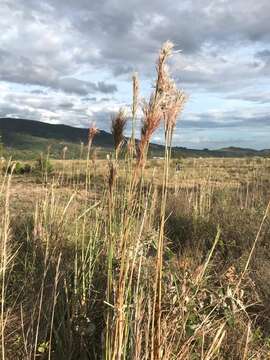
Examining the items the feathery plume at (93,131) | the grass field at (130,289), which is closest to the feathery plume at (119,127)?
the grass field at (130,289)

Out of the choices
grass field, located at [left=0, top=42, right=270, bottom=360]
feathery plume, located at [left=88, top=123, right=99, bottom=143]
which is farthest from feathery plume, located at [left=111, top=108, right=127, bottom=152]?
feathery plume, located at [left=88, top=123, right=99, bottom=143]

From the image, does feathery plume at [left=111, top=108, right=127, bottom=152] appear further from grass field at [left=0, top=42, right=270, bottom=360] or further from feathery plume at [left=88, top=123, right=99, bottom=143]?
feathery plume at [left=88, top=123, right=99, bottom=143]

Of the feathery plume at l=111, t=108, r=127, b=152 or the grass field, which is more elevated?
the feathery plume at l=111, t=108, r=127, b=152

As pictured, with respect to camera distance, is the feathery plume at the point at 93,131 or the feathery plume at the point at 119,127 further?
the feathery plume at the point at 93,131

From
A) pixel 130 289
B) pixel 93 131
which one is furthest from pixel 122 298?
pixel 93 131

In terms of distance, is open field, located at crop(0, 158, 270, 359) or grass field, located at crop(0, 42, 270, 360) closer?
grass field, located at crop(0, 42, 270, 360)

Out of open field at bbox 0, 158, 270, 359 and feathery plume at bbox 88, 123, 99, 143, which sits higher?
feathery plume at bbox 88, 123, 99, 143

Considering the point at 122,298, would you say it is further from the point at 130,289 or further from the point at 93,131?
the point at 93,131

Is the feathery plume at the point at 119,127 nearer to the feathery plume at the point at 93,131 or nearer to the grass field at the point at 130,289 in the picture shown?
the grass field at the point at 130,289

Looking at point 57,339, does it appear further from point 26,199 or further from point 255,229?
point 26,199

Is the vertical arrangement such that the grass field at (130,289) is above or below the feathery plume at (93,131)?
below

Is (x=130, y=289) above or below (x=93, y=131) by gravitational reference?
below

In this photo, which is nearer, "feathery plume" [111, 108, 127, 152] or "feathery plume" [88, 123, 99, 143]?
"feathery plume" [111, 108, 127, 152]

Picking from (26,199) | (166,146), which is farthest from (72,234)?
(26,199)
